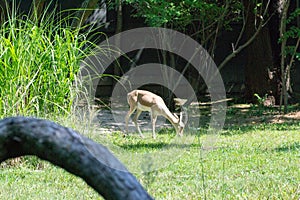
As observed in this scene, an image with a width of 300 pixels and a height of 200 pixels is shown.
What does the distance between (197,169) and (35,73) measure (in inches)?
76.3

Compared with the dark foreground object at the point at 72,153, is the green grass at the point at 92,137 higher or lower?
lower

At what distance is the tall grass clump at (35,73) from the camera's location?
6.25 meters

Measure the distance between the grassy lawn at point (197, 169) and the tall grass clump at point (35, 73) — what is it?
58cm

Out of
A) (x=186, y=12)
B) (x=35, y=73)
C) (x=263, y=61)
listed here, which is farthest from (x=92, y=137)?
(x=263, y=61)

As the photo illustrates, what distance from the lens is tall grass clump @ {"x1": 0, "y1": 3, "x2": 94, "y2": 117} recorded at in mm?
6254

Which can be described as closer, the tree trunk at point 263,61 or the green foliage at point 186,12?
the green foliage at point 186,12

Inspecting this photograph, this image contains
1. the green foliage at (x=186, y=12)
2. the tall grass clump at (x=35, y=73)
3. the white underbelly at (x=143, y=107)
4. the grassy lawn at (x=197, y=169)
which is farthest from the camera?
the green foliage at (x=186, y=12)

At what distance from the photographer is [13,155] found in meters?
0.98

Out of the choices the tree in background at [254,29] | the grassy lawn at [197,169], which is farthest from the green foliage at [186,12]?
the grassy lawn at [197,169]

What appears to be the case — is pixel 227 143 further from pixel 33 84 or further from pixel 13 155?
pixel 13 155

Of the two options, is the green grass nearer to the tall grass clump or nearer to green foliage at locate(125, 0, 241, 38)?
the tall grass clump

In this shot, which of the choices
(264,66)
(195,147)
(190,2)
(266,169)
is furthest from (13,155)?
(264,66)

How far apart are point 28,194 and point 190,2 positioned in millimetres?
6517

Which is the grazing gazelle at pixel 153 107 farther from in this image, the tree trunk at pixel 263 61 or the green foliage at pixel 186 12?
the tree trunk at pixel 263 61
